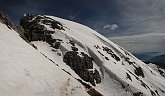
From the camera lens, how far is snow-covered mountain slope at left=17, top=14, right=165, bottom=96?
93.8m

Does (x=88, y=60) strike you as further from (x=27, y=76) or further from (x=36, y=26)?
(x=27, y=76)

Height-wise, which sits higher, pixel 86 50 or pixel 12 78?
pixel 86 50

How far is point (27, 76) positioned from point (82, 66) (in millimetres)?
80216

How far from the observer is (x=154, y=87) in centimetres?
11569

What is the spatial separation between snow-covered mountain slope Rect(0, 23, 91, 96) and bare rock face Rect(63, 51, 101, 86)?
235 feet

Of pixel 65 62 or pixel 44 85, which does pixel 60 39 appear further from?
pixel 44 85

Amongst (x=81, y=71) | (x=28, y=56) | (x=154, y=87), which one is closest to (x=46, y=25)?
(x=81, y=71)

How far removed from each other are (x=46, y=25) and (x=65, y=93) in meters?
97.5

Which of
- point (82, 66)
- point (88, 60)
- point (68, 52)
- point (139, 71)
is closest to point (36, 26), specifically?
point (68, 52)

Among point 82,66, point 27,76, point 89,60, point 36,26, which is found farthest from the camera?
point 36,26

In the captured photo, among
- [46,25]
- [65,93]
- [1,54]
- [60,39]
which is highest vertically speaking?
[46,25]

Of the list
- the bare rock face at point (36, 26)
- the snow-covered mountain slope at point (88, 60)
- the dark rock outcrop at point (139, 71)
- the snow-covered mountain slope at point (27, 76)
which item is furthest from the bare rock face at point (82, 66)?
the snow-covered mountain slope at point (27, 76)

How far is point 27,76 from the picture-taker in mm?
18281

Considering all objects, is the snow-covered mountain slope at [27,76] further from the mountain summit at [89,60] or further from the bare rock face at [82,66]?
the bare rock face at [82,66]
